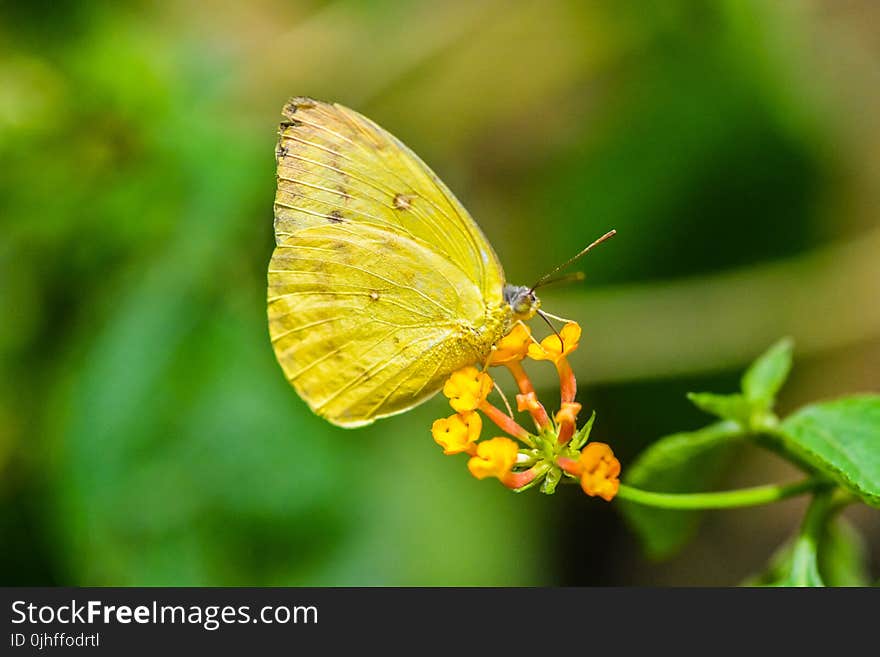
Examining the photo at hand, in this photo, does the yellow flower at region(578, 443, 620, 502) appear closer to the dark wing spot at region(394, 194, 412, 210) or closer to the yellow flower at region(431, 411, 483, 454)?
the yellow flower at region(431, 411, 483, 454)

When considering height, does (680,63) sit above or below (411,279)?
above

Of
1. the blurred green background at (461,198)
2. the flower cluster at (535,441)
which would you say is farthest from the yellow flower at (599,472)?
the blurred green background at (461,198)

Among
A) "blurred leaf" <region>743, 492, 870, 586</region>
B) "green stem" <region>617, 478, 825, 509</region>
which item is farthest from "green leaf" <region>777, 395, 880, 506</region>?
"blurred leaf" <region>743, 492, 870, 586</region>

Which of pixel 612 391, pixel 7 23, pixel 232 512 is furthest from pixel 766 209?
pixel 7 23

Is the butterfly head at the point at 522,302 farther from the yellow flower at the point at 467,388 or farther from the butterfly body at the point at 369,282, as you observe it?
the yellow flower at the point at 467,388

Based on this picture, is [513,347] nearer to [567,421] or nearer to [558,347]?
[558,347]

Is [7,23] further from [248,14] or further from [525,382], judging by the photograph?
[525,382]

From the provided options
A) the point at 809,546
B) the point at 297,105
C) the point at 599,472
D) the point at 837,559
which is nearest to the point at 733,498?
the point at 809,546
